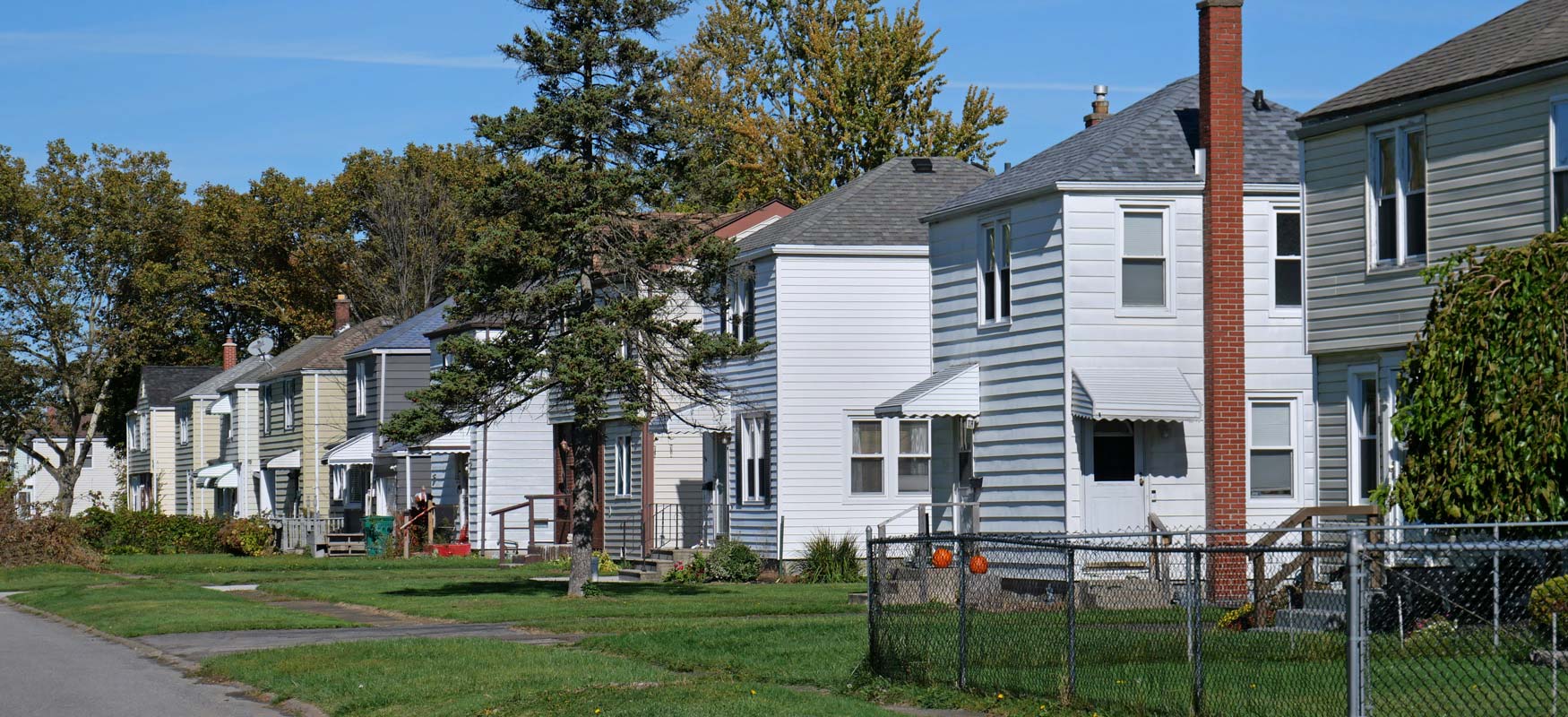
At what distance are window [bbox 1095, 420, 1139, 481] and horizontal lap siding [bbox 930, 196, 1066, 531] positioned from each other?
0.61m

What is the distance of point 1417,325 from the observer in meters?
20.5

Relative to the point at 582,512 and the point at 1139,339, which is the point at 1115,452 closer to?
the point at 1139,339

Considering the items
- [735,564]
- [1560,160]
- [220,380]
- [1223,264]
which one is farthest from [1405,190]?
[220,380]

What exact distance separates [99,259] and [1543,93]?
62.9m

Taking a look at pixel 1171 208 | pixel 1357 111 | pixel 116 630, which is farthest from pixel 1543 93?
pixel 116 630

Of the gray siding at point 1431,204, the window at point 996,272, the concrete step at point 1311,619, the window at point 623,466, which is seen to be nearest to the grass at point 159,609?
the window at point 623,466

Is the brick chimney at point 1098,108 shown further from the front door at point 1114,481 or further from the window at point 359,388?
the window at point 359,388

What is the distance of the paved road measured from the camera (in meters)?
14.8

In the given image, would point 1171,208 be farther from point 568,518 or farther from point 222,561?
point 222,561

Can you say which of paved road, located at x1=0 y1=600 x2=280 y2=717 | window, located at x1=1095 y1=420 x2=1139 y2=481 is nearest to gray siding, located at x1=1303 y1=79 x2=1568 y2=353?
window, located at x1=1095 y1=420 x2=1139 y2=481

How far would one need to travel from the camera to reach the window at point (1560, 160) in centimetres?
1886

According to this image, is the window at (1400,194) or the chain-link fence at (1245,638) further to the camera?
the window at (1400,194)

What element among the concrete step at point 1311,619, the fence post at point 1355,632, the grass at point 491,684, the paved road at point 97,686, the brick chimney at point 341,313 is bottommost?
the paved road at point 97,686

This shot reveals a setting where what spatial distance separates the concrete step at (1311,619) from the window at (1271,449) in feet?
27.1
